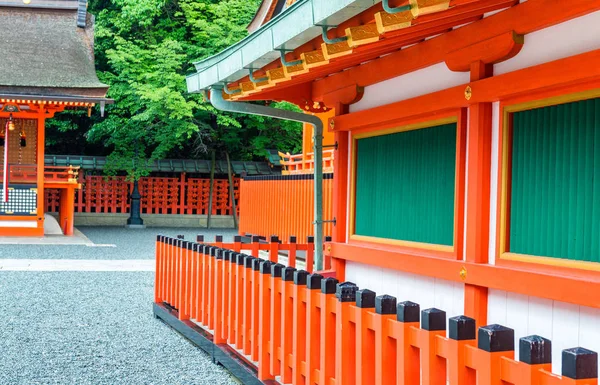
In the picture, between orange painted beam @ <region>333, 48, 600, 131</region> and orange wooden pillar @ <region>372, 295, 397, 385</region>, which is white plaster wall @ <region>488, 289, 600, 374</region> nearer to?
orange wooden pillar @ <region>372, 295, 397, 385</region>

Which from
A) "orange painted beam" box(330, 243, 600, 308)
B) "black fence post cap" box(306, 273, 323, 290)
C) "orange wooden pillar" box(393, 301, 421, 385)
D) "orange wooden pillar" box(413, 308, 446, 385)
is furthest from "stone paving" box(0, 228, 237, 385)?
"orange wooden pillar" box(413, 308, 446, 385)

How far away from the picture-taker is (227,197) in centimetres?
2700

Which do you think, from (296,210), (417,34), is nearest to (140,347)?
(417,34)

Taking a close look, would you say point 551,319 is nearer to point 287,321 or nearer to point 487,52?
point 487,52

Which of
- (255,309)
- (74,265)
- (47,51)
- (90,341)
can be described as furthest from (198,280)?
(47,51)

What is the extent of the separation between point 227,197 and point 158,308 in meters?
19.0

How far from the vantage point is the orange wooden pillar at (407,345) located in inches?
114

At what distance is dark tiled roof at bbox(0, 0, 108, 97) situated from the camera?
18.9 metres

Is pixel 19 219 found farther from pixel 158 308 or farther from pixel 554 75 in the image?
pixel 554 75

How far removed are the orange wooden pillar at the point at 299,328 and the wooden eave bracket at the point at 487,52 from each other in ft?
4.75

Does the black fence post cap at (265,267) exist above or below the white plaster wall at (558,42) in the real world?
below

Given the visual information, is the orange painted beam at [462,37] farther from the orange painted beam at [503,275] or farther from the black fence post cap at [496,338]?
the black fence post cap at [496,338]

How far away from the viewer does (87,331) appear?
7.31m

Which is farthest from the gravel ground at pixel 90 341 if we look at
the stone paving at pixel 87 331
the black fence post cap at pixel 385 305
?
the black fence post cap at pixel 385 305
